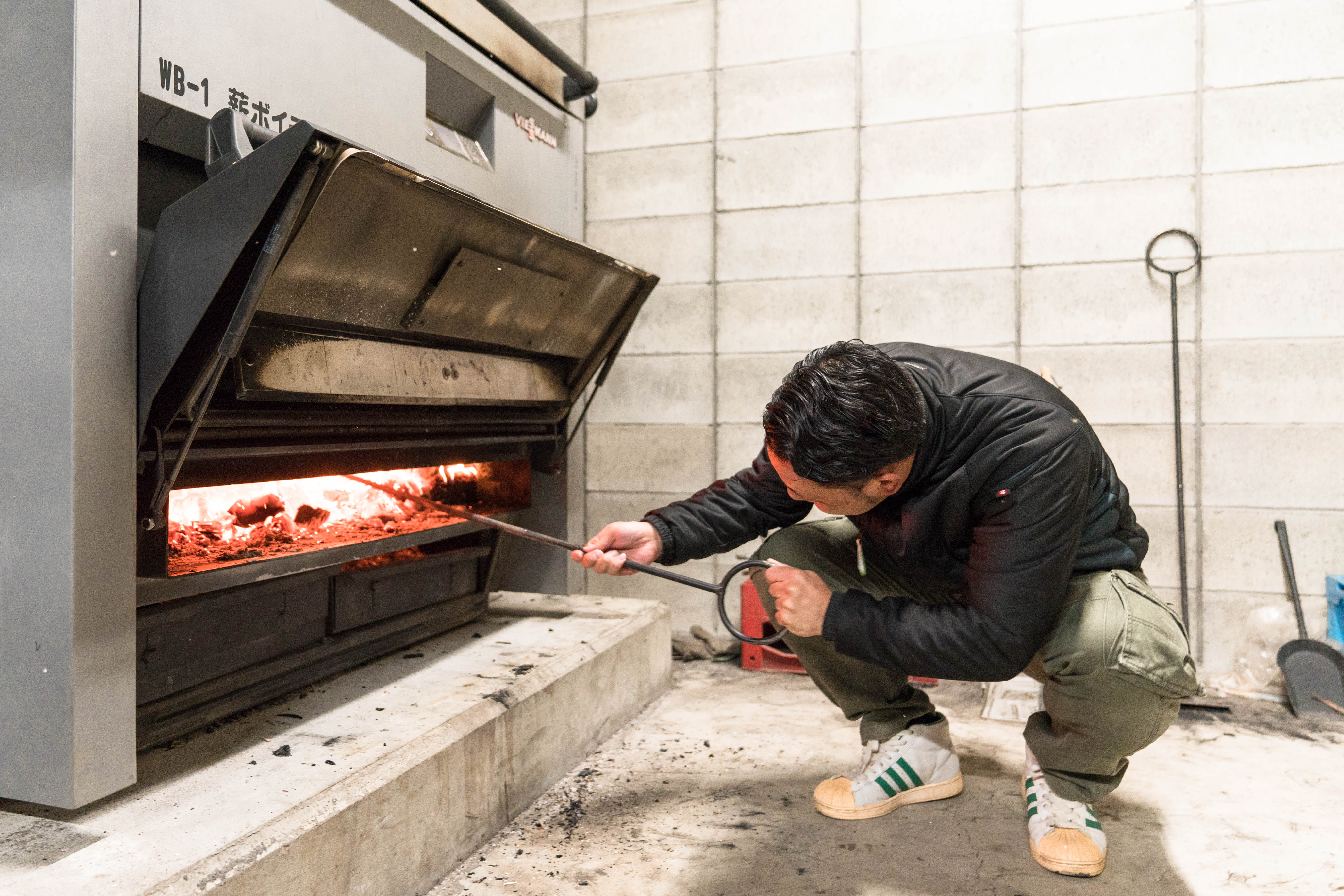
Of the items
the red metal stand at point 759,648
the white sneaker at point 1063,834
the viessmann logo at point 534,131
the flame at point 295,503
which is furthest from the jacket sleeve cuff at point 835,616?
the viessmann logo at point 534,131

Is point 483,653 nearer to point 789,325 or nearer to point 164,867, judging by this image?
point 164,867

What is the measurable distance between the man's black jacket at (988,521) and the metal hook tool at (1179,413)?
130 centimetres

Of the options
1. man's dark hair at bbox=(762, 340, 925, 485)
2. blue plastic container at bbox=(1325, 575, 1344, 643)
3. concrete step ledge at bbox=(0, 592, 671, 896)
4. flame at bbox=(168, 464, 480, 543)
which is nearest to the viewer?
concrete step ledge at bbox=(0, 592, 671, 896)

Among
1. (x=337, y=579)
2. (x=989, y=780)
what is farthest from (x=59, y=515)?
(x=989, y=780)

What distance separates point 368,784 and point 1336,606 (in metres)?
2.65

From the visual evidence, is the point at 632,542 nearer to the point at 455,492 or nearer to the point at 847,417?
the point at 847,417

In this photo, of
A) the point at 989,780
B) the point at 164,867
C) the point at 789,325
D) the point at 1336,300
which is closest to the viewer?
the point at 164,867

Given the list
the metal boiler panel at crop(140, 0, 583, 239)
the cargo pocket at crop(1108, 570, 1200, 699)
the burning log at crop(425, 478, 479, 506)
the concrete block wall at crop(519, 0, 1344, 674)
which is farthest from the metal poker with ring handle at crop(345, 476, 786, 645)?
the concrete block wall at crop(519, 0, 1344, 674)

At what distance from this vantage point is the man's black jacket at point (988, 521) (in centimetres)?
129

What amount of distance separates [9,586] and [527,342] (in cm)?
111

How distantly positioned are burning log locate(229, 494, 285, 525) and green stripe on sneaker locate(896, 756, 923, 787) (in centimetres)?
137

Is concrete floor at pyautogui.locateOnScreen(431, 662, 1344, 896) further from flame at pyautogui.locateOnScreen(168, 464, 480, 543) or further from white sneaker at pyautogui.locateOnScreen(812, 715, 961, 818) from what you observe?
flame at pyautogui.locateOnScreen(168, 464, 480, 543)

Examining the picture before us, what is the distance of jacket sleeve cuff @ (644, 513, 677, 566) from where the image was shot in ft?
5.54

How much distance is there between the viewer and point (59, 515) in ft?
3.76
